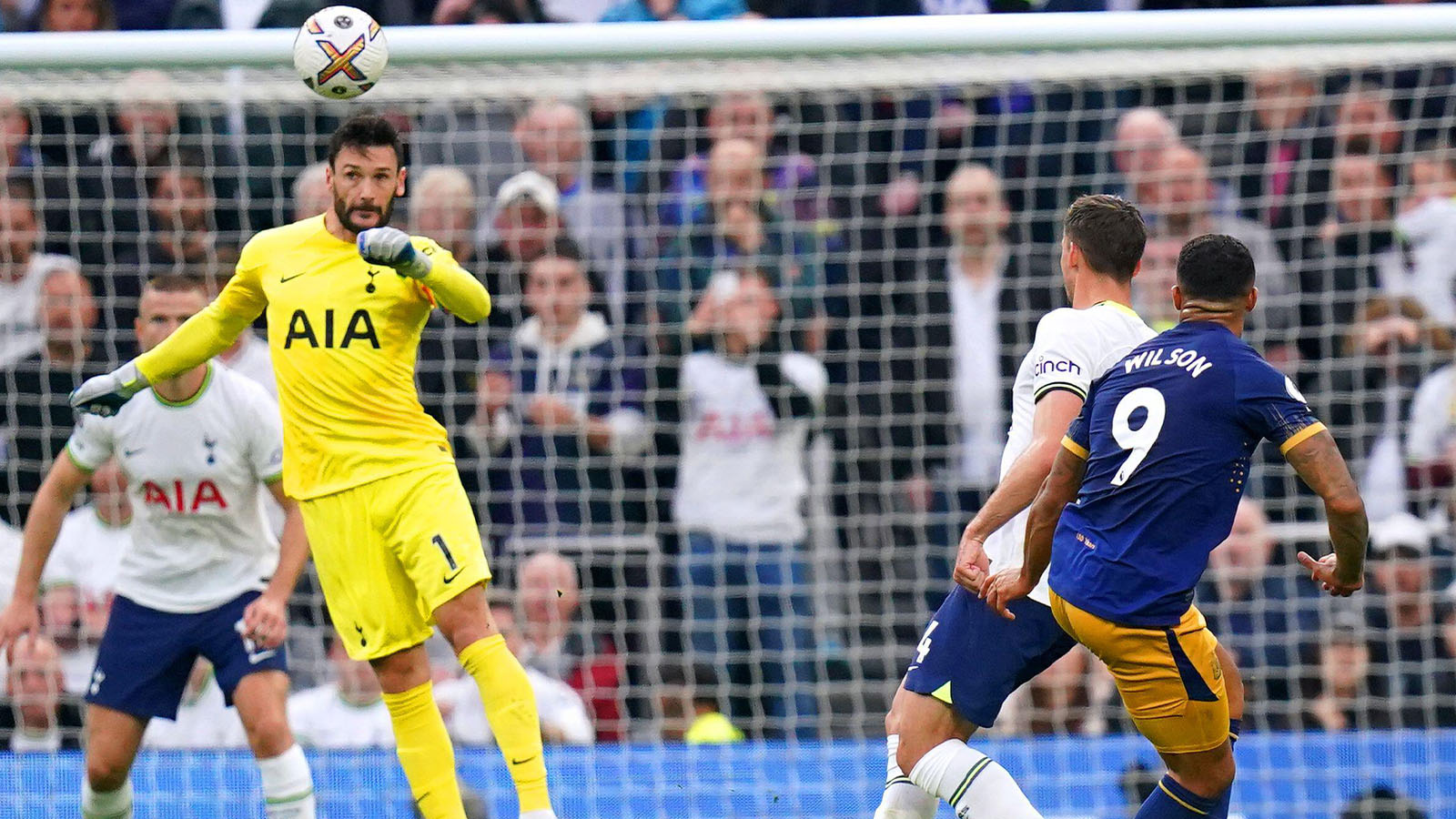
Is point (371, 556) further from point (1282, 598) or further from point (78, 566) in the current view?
point (1282, 598)

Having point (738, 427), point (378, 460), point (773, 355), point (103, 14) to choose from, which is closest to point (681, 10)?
point (773, 355)

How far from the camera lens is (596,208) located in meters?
9.55

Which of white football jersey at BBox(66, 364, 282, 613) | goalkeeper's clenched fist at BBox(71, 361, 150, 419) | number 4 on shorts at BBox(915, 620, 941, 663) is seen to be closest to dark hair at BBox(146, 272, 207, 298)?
white football jersey at BBox(66, 364, 282, 613)

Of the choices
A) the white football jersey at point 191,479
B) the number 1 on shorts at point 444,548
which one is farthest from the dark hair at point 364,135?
the white football jersey at point 191,479

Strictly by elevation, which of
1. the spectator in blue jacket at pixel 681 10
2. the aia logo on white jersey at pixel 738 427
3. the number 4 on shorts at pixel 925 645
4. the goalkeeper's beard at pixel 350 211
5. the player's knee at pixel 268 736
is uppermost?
the spectator in blue jacket at pixel 681 10

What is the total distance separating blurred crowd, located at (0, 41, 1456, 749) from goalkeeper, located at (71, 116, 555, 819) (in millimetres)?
2583

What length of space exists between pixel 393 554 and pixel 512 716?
26.5 inches

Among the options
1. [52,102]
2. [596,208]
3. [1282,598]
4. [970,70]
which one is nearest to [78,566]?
[52,102]

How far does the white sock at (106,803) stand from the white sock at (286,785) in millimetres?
649

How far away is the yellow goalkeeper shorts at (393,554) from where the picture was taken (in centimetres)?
578

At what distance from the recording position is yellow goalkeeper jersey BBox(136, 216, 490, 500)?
19.3 ft

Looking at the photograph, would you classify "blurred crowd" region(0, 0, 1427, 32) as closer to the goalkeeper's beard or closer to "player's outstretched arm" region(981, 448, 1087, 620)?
the goalkeeper's beard

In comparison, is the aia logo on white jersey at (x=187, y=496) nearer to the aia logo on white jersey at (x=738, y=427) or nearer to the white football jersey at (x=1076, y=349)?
the aia logo on white jersey at (x=738, y=427)

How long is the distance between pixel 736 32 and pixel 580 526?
106 inches
